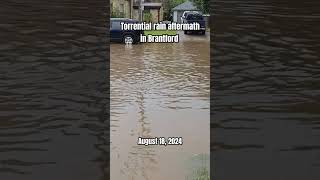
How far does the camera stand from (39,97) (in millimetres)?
2363

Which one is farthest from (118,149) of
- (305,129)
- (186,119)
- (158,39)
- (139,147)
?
(305,129)

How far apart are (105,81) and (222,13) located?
62 cm

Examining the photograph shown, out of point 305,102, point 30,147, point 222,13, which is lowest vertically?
point 30,147

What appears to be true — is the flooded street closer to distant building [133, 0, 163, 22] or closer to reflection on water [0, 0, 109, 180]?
distant building [133, 0, 163, 22]

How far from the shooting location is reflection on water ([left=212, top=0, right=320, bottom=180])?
230 centimetres

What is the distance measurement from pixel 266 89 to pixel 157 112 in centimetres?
379

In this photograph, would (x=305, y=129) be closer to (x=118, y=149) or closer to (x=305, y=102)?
(x=305, y=102)

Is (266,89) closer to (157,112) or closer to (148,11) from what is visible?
(157,112)

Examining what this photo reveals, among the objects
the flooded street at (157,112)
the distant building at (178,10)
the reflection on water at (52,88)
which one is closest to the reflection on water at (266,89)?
the reflection on water at (52,88)

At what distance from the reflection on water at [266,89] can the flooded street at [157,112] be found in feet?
4.58

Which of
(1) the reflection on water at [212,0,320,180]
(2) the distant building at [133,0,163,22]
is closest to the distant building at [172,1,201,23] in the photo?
(2) the distant building at [133,0,163,22]

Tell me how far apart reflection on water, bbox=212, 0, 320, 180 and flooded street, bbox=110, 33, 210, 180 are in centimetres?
140

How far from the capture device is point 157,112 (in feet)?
20.2

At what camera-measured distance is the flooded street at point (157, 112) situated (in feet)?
13.7
